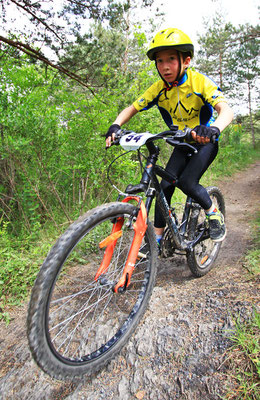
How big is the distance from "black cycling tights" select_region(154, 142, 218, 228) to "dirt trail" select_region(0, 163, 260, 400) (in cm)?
94

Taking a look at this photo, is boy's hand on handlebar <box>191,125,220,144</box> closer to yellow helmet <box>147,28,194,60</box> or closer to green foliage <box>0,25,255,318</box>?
yellow helmet <box>147,28,194,60</box>

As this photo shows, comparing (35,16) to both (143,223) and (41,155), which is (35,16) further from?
(143,223)

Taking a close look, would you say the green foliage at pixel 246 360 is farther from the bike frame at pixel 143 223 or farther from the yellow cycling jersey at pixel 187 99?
the yellow cycling jersey at pixel 187 99

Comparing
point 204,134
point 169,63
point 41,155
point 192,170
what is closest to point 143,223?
point 204,134

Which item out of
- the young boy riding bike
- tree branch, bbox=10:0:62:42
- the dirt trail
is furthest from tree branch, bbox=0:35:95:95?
the dirt trail

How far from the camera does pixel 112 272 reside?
2.02m

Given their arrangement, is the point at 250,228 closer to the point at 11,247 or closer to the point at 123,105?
the point at 123,105

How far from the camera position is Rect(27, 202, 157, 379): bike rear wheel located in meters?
1.41

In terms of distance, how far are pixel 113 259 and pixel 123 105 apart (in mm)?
4432

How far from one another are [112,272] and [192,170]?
133 centimetres

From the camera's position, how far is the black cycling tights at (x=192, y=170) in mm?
2562

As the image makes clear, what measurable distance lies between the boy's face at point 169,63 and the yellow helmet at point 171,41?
0.08 metres

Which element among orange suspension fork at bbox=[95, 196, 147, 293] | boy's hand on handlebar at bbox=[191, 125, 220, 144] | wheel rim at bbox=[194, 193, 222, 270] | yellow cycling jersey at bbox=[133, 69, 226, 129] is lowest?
wheel rim at bbox=[194, 193, 222, 270]

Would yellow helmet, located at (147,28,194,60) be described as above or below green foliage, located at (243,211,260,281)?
above
